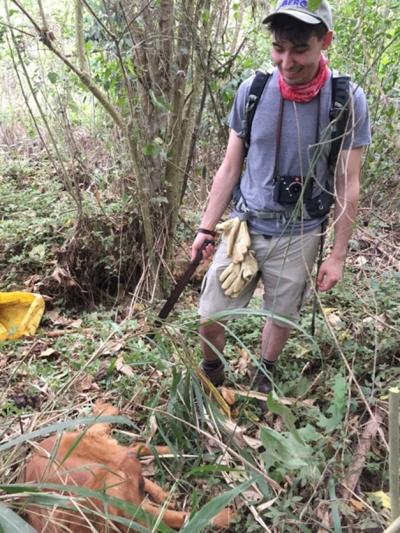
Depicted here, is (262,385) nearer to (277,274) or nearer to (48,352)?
(277,274)

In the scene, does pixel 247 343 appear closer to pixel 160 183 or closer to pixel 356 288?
pixel 356 288

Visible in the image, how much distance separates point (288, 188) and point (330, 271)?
462 millimetres

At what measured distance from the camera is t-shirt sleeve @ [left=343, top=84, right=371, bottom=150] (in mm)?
2070

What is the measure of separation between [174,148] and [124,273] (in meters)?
1.12

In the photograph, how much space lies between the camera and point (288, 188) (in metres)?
2.21

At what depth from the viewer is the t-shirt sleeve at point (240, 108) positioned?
7.37 feet

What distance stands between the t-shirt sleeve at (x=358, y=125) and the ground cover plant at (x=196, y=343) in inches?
4.7

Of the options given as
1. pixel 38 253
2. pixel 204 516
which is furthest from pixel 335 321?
pixel 38 253

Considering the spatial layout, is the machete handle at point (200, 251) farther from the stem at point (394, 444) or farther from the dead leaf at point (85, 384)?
the stem at point (394, 444)

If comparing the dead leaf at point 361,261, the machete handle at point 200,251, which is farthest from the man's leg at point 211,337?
the dead leaf at point 361,261

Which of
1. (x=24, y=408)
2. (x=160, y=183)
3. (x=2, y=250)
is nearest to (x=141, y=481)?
(x=24, y=408)

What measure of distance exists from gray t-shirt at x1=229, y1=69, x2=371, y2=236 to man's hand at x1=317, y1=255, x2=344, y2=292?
192 mm

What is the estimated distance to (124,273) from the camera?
3977mm

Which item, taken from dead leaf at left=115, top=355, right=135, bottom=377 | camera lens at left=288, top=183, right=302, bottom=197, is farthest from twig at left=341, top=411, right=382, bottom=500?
dead leaf at left=115, top=355, right=135, bottom=377
